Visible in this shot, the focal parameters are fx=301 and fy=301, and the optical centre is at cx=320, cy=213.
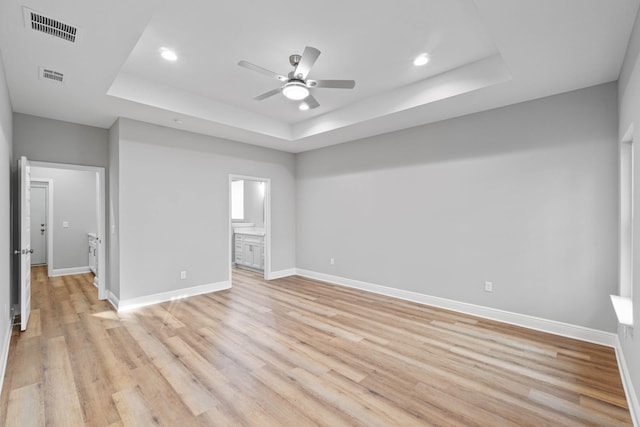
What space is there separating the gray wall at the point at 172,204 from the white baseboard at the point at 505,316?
104 inches

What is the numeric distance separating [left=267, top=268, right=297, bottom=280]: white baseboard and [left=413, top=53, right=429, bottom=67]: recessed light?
176 inches

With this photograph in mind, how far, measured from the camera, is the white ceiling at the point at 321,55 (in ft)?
6.98

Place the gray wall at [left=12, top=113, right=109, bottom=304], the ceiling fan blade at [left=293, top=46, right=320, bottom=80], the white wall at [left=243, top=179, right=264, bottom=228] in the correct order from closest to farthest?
the ceiling fan blade at [left=293, top=46, right=320, bottom=80]
the gray wall at [left=12, top=113, right=109, bottom=304]
the white wall at [left=243, top=179, right=264, bottom=228]

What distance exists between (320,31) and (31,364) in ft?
12.8

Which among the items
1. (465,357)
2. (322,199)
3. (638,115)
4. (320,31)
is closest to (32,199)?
(322,199)

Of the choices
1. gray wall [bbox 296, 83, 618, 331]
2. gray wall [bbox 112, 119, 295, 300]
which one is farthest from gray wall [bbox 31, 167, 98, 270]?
gray wall [bbox 296, 83, 618, 331]

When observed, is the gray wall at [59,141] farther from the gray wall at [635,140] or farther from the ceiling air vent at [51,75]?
the gray wall at [635,140]

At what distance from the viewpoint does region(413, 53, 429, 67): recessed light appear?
121 inches

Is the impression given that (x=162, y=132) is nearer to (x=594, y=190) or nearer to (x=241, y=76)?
(x=241, y=76)

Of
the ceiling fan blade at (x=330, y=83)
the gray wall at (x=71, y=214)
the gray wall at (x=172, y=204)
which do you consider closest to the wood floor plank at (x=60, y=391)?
the gray wall at (x=172, y=204)

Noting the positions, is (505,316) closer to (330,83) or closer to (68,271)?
(330,83)

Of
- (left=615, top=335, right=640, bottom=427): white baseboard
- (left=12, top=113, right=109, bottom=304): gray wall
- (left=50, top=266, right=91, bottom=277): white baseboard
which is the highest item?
(left=12, top=113, right=109, bottom=304): gray wall

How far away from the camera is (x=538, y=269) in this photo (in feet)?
11.3

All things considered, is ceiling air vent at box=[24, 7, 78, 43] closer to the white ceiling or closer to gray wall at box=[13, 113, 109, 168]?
the white ceiling
